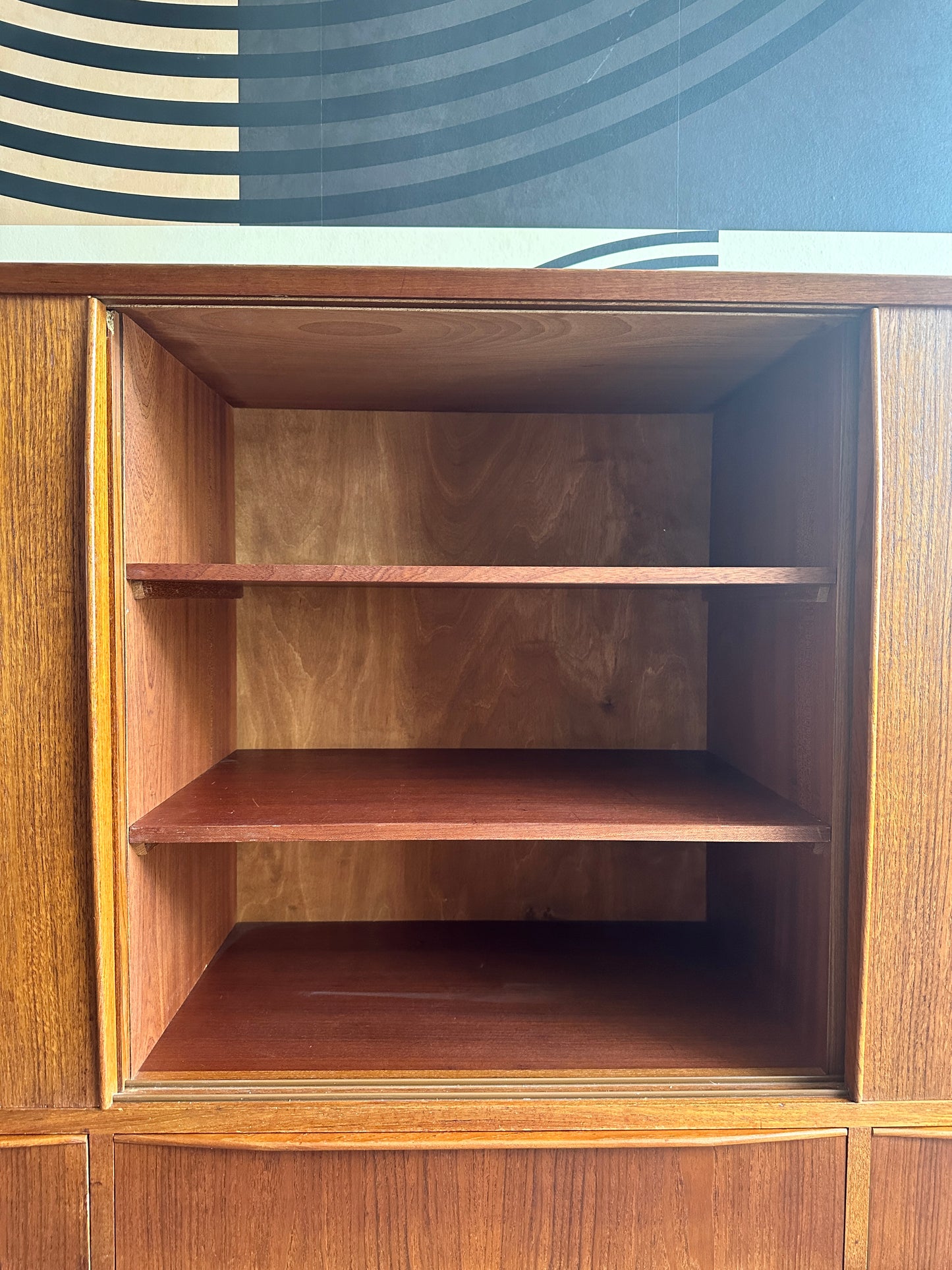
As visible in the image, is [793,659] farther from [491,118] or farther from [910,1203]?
[491,118]

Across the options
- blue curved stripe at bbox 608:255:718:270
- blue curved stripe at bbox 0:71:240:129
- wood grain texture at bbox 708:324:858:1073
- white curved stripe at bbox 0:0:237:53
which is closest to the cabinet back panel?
wood grain texture at bbox 708:324:858:1073

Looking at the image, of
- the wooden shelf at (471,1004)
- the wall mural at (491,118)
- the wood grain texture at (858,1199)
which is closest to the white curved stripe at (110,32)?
the wall mural at (491,118)

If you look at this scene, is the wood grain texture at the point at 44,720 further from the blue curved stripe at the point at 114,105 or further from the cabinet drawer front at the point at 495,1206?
the blue curved stripe at the point at 114,105

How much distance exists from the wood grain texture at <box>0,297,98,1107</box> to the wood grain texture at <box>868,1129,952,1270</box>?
96cm

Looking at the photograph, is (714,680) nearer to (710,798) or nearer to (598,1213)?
(710,798)

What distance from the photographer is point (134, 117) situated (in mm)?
1292

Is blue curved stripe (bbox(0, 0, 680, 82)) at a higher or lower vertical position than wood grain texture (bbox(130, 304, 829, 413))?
higher

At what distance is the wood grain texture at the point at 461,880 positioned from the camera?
1.43 meters

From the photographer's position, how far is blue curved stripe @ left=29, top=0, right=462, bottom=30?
128cm

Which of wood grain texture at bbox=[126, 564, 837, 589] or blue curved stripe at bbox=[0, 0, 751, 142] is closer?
wood grain texture at bbox=[126, 564, 837, 589]

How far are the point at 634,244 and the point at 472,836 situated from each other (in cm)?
105

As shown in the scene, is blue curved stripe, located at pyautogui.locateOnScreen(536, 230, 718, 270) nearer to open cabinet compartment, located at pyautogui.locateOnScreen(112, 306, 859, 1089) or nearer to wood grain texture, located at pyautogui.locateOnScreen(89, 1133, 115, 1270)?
open cabinet compartment, located at pyautogui.locateOnScreen(112, 306, 859, 1089)

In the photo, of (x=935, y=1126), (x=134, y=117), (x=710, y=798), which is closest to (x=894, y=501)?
(x=710, y=798)

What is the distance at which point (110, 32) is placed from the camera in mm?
1281
